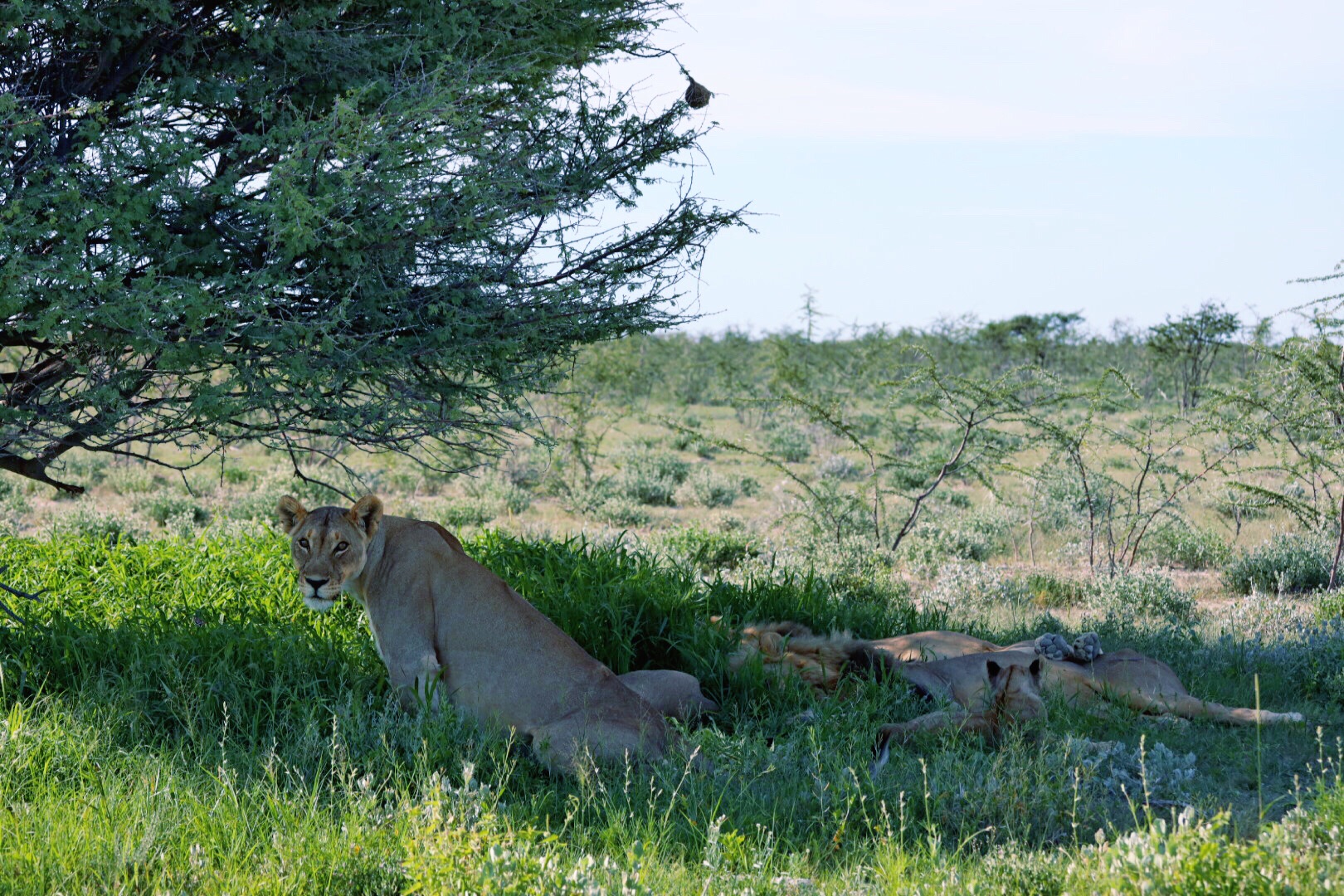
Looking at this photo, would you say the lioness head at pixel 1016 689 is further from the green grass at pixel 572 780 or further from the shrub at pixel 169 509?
the shrub at pixel 169 509

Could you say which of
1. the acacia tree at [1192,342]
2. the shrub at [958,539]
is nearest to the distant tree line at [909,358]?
the acacia tree at [1192,342]

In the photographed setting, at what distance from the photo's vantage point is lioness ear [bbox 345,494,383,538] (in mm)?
5535

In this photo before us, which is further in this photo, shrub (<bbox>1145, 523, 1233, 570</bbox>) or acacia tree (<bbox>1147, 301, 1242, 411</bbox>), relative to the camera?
acacia tree (<bbox>1147, 301, 1242, 411</bbox>)

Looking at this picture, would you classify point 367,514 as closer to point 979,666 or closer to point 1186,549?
point 979,666

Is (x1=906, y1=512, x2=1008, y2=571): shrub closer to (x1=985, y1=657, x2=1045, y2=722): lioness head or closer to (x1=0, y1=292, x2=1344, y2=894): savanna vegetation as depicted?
(x1=0, y1=292, x2=1344, y2=894): savanna vegetation

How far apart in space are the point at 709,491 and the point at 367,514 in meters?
11.7

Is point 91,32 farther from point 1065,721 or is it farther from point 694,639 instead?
point 1065,721

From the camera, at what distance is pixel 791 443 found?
78.6 feet

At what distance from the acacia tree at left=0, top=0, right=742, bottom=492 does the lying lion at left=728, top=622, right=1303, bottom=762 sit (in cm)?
221

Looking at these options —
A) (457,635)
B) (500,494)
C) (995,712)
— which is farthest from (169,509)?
(995,712)

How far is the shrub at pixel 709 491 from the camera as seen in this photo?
17078mm

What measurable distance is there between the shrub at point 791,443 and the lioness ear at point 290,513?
1718cm

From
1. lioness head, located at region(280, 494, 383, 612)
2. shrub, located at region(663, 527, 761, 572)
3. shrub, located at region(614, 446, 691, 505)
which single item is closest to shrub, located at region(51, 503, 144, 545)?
shrub, located at region(663, 527, 761, 572)

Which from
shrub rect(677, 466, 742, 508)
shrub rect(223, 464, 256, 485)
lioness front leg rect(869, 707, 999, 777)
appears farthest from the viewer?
shrub rect(677, 466, 742, 508)
